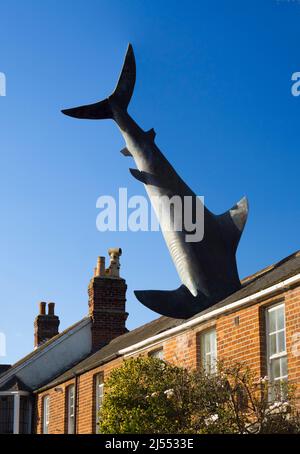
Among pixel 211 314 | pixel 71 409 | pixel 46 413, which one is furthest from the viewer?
pixel 46 413

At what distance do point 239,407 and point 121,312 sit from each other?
1971 centimetres

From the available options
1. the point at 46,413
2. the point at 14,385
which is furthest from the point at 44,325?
the point at 46,413

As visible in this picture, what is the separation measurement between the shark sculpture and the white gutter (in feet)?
6.26

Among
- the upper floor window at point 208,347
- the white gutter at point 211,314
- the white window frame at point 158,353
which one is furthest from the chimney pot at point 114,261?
the upper floor window at point 208,347

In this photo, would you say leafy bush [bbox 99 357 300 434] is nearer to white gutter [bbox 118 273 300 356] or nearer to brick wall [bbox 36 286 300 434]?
brick wall [bbox 36 286 300 434]

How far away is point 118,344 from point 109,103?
25.1ft

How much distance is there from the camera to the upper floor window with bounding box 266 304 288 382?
1606cm

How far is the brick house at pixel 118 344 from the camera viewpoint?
16.2 meters

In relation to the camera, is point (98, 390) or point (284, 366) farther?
point (98, 390)

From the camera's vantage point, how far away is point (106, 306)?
33.7 metres

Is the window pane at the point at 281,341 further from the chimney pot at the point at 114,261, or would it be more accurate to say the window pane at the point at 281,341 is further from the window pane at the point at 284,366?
the chimney pot at the point at 114,261

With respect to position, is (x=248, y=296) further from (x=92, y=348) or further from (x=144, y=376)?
(x=92, y=348)

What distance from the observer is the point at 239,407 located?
14273mm

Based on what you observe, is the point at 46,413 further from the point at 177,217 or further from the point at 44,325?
the point at 177,217
